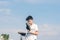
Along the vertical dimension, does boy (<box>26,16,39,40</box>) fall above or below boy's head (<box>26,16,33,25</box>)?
below

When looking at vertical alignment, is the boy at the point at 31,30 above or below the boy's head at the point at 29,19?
below

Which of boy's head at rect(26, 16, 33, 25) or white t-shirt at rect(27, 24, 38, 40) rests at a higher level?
boy's head at rect(26, 16, 33, 25)

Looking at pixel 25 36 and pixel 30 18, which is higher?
pixel 30 18

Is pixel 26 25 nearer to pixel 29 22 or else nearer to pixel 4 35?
pixel 29 22

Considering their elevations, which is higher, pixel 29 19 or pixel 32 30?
pixel 29 19

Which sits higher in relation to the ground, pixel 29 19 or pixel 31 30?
pixel 29 19

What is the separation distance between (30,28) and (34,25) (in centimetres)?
25

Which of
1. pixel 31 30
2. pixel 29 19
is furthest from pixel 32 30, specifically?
pixel 29 19

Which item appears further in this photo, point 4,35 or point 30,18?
point 4,35

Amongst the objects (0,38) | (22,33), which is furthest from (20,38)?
(0,38)

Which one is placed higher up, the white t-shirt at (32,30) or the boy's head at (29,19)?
the boy's head at (29,19)

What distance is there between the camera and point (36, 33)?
1332 centimetres

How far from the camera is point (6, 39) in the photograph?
17203mm

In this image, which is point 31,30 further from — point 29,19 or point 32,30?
point 29,19
